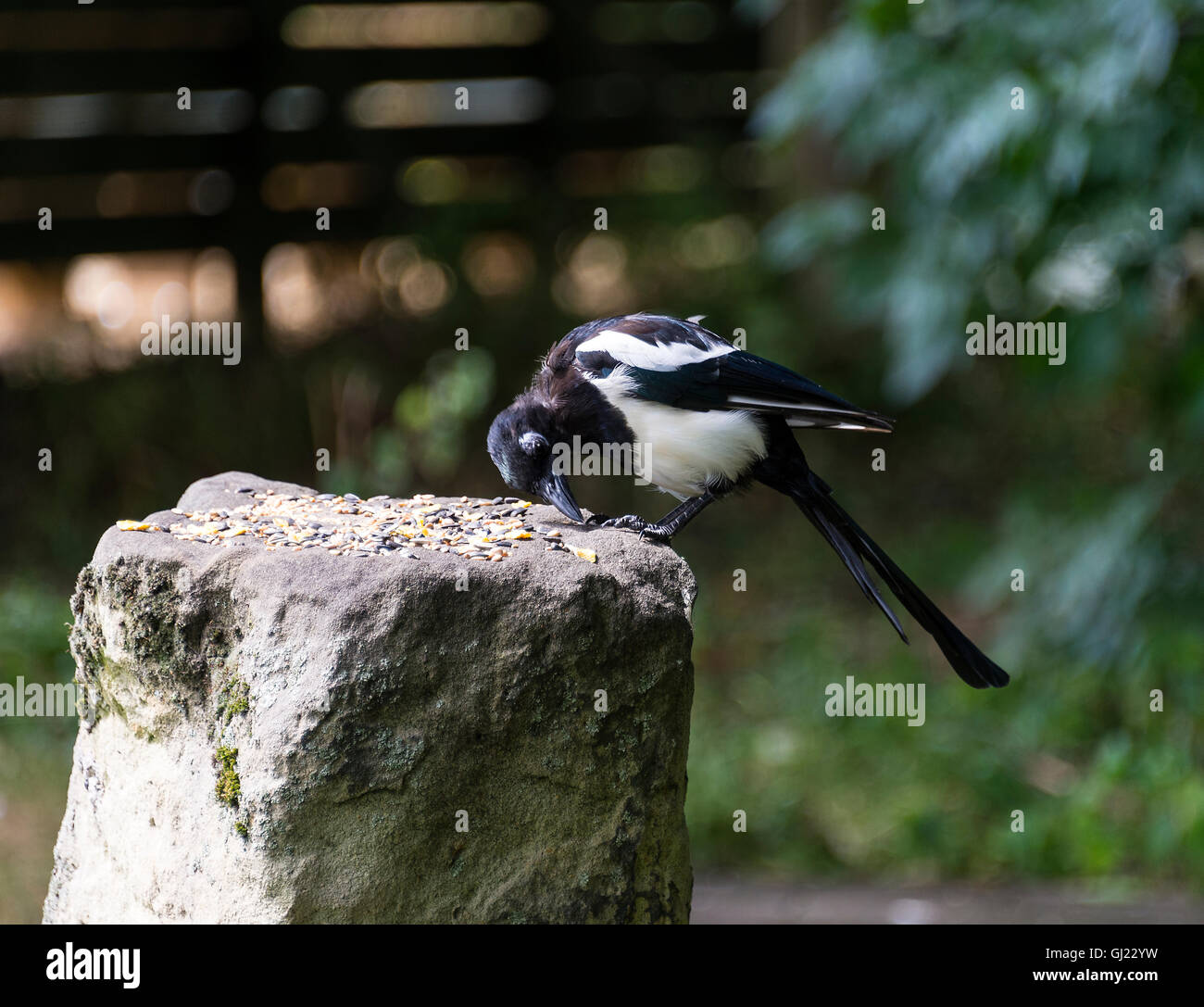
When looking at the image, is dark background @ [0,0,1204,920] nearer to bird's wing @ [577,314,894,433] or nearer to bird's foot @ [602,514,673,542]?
bird's wing @ [577,314,894,433]

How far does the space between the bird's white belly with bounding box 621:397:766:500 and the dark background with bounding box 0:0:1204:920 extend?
1468 mm

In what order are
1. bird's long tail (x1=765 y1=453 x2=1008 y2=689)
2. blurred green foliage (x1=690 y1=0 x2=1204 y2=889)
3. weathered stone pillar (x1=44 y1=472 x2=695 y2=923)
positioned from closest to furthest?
weathered stone pillar (x1=44 y1=472 x2=695 y2=923)
bird's long tail (x1=765 y1=453 x2=1008 y2=689)
blurred green foliage (x1=690 y1=0 x2=1204 y2=889)

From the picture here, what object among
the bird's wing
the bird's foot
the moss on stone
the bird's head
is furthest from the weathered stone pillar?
the bird's wing

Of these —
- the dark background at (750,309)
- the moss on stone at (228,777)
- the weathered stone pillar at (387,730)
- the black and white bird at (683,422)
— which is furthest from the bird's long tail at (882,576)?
the dark background at (750,309)

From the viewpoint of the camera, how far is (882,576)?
2994 mm

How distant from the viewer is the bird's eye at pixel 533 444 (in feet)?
9.57

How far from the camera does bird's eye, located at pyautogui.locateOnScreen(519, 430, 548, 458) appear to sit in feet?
9.57

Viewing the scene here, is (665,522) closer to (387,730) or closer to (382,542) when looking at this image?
(382,542)

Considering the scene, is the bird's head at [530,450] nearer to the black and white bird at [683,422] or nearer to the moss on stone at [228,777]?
the black and white bird at [683,422]

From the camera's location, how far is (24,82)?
710cm

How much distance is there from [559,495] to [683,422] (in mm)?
323

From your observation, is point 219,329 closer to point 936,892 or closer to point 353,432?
point 353,432

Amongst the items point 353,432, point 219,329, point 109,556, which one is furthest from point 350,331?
point 109,556

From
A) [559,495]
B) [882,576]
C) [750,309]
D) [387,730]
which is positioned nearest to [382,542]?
[387,730]
